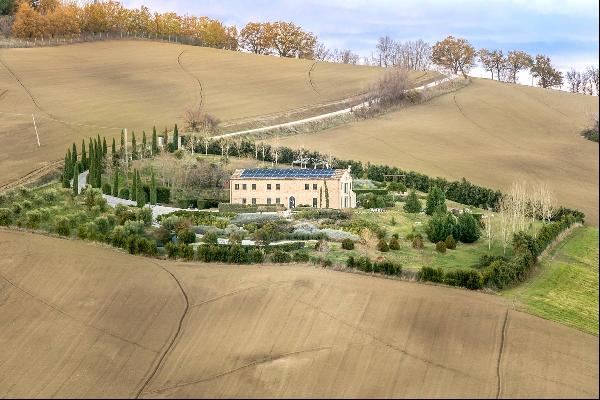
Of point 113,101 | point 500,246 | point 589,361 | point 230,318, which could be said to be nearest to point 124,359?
point 230,318

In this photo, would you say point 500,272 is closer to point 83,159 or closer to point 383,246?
point 383,246

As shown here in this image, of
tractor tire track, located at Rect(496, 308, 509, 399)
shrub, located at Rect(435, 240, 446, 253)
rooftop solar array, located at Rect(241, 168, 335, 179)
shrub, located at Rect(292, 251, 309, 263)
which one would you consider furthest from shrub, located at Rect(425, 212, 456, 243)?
tractor tire track, located at Rect(496, 308, 509, 399)

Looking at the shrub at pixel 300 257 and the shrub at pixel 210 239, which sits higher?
the shrub at pixel 210 239

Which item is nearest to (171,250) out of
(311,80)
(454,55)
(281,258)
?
(281,258)

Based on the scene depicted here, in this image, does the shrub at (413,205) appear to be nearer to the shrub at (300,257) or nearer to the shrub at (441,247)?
the shrub at (441,247)

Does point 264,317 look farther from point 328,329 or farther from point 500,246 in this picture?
point 500,246

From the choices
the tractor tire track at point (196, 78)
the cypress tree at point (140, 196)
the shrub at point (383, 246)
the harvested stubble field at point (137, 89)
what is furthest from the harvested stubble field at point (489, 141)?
the cypress tree at point (140, 196)

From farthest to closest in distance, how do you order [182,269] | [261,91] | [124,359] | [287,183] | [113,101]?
1. [261,91]
2. [113,101]
3. [287,183]
4. [182,269]
5. [124,359]
